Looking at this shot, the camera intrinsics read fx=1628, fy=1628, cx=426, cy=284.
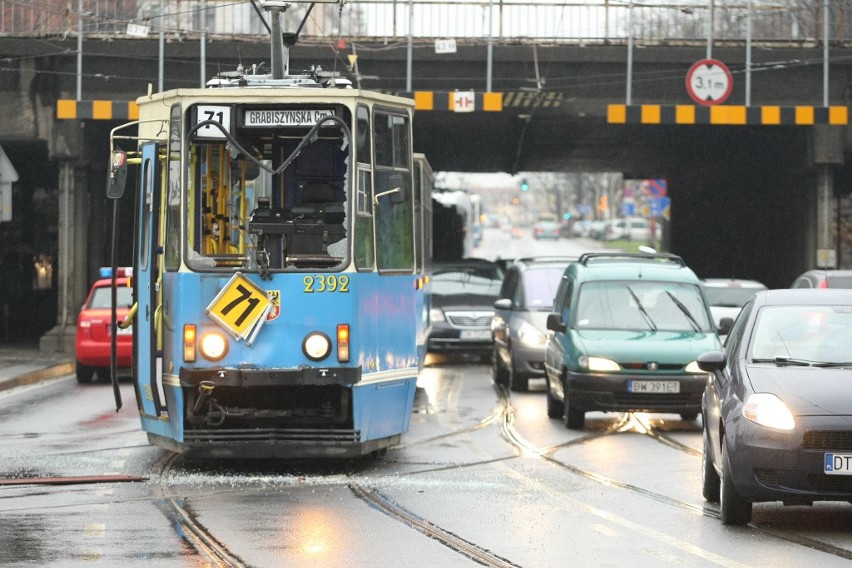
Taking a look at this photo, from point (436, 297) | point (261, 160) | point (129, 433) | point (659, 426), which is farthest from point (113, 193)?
point (436, 297)

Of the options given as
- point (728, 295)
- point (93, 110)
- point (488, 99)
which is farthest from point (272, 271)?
point (93, 110)

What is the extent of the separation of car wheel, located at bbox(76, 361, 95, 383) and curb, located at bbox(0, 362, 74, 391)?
31.0 inches

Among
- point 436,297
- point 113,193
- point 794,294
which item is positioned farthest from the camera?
point 436,297

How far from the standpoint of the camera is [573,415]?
1675 centimetres

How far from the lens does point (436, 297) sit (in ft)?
94.8

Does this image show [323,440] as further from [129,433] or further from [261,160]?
[129,433]

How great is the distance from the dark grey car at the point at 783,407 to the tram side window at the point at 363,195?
9.64 feet

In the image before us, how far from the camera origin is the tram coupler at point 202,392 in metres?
12.3

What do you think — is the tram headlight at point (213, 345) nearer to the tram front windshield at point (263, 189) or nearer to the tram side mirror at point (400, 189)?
the tram front windshield at point (263, 189)

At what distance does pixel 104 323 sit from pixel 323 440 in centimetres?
1221

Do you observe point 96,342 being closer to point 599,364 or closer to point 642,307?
point 642,307

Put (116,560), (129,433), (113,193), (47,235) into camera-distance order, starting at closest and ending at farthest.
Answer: (116,560) < (113,193) < (129,433) < (47,235)

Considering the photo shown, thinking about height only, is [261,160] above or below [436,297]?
above

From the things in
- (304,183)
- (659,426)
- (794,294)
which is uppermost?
(304,183)
